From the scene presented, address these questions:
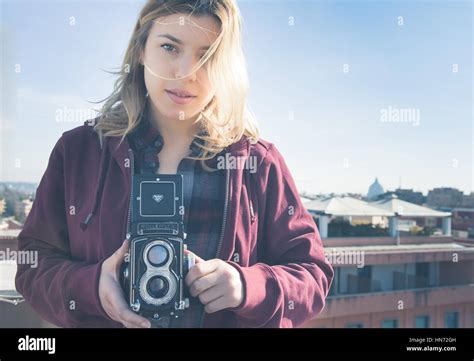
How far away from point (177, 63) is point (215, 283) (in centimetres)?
70

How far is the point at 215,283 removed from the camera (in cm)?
137

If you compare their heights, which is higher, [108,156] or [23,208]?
[108,156]

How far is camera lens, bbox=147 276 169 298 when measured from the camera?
1.38 meters

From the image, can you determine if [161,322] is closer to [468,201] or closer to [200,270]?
[200,270]

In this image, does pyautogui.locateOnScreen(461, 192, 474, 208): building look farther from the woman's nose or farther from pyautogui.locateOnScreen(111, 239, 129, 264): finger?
pyautogui.locateOnScreen(111, 239, 129, 264): finger

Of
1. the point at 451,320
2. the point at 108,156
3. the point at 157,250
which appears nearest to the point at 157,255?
the point at 157,250

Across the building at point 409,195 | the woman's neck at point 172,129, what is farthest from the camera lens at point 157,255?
the building at point 409,195

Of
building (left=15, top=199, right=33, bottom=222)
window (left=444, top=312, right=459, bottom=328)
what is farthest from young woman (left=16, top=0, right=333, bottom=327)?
window (left=444, top=312, right=459, bottom=328)

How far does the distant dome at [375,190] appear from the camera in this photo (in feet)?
6.24

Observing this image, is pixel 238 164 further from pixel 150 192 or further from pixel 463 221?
pixel 463 221

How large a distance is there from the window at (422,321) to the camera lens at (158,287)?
3.90ft

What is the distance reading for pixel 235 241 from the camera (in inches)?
57.6

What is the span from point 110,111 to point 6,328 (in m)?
0.96
